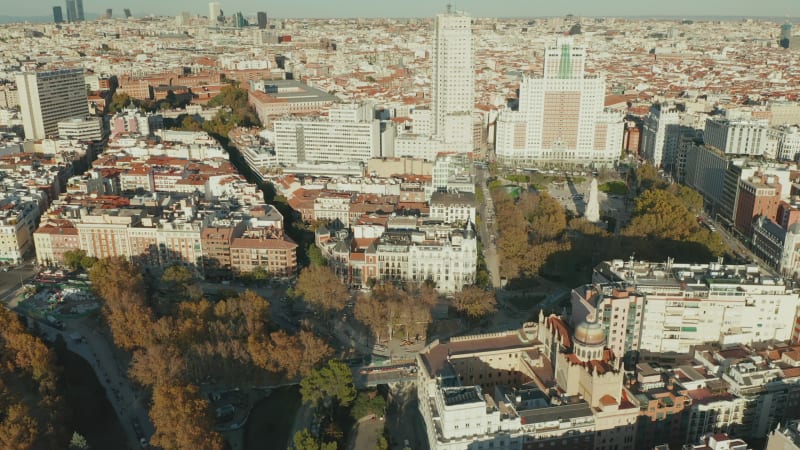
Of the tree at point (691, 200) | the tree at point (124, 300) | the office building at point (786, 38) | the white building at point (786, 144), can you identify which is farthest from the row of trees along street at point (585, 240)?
the office building at point (786, 38)

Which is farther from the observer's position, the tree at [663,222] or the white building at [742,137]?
the white building at [742,137]

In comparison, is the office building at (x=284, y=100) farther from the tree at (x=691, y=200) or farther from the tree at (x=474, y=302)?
the tree at (x=474, y=302)

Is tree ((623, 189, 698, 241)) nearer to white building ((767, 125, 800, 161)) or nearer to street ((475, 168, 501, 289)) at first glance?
street ((475, 168, 501, 289))

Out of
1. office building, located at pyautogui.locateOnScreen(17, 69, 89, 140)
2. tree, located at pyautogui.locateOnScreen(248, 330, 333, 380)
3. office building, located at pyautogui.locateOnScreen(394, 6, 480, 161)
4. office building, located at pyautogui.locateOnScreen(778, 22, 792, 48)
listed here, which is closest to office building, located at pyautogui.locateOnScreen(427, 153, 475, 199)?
office building, located at pyautogui.locateOnScreen(394, 6, 480, 161)

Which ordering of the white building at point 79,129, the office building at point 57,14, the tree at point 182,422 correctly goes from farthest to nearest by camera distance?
the office building at point 57,14, the white building at point 79,129, the tree at point 182,422

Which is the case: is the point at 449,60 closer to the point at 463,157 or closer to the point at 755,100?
the point at 463,157

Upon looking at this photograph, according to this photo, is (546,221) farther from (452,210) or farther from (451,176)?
(451,176)
